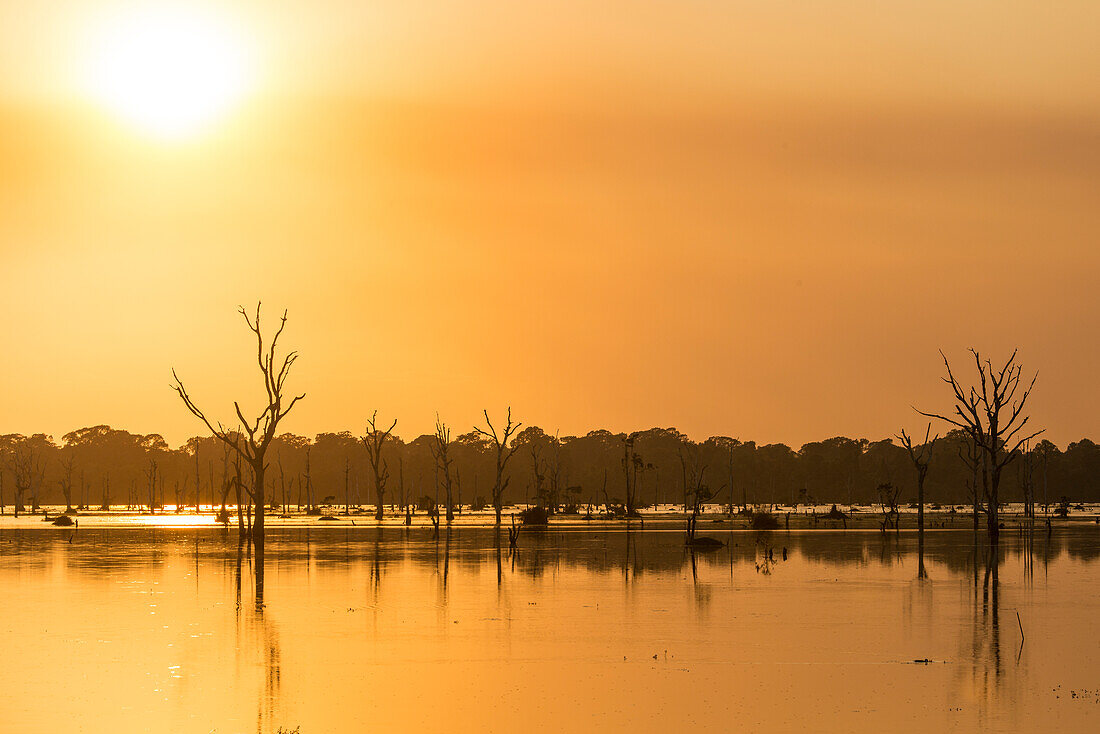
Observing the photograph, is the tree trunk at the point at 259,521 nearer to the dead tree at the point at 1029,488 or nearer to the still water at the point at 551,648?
the still water at the point at 551,648

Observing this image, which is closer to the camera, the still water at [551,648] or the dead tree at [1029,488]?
the still water at [551,648]

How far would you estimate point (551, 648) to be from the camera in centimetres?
2403

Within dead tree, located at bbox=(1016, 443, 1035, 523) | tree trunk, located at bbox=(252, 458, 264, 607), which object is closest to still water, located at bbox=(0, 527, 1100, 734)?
tree trunk, located at bbox=(252, 458, 264, 607)

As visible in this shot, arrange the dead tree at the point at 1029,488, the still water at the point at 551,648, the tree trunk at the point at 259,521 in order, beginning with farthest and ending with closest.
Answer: the dead tree at the point at 1029,488
the tree trunk at the point at 259,521
the still water at the point at 551,648

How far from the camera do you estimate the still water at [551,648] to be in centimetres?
1744

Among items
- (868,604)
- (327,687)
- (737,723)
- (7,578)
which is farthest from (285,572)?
(737,723)

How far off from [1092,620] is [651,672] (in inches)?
498

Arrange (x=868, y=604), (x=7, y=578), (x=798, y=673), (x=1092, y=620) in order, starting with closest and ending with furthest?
(x=798, y=673), (x=1092, y=620), (x=868, y=604), (x=7, y=578)

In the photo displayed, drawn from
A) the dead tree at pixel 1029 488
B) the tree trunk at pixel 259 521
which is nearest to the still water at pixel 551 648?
the tree trunk at pixel 259 521

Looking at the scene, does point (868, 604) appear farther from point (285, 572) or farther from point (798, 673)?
point (285, 572)

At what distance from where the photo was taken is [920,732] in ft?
53.1

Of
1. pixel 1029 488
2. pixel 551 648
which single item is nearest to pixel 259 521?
pixel 551 648

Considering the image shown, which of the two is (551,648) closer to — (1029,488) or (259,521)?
(259,521)

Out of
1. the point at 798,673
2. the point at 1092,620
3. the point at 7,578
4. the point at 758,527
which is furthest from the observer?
the point at 758,527
